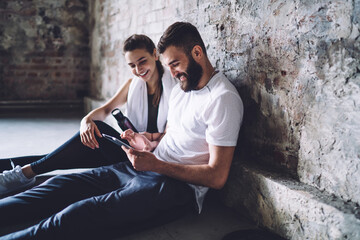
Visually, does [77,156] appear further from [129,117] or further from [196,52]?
[196,52]

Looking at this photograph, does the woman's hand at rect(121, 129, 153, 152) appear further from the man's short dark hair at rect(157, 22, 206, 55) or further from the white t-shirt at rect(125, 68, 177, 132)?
the man's short dark hair at rect(157, 22, 206, 55)

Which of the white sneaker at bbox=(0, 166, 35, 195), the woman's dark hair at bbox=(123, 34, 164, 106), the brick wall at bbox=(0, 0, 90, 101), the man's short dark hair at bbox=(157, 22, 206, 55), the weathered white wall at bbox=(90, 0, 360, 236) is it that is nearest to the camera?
the weathered white wall at bbox=(90, 0, 360, 236)

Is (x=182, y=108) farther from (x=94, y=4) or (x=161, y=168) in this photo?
(x=94, y=4)

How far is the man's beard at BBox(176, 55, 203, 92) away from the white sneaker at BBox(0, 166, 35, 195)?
1.24m

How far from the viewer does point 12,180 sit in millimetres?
1963

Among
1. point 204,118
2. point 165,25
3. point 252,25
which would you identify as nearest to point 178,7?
point 165,25

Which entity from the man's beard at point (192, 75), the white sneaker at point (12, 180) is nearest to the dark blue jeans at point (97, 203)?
the white sneaker at point (12, 180)

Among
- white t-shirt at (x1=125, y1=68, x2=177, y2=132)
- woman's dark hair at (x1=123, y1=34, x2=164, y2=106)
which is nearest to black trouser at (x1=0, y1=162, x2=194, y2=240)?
white t-shirt at (x1=125, y1=68, x2=177, y2=132)

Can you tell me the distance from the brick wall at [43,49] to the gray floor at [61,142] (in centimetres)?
62

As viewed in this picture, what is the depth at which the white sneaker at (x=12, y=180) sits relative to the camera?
1.94 m

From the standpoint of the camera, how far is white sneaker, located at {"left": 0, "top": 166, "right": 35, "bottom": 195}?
1.94m

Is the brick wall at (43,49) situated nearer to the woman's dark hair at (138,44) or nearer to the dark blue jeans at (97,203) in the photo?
the woman's dark hair at (138,44)

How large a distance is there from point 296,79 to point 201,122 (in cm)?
53

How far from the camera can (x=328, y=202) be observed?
1.29 meters
